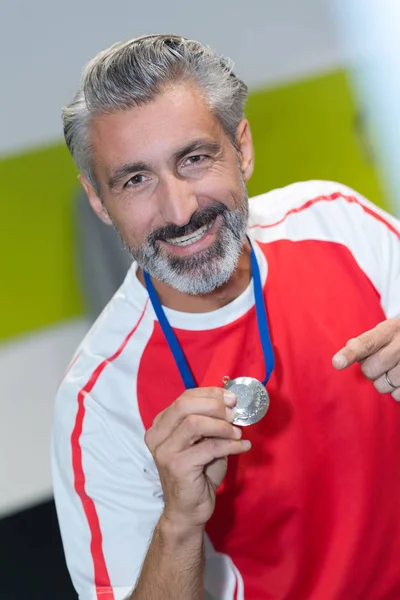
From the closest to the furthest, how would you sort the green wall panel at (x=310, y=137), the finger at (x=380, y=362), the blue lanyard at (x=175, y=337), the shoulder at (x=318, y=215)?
the finger at (x=380, y=362) < the blue lanyard at (x=175, y=337) < the shoulder at (x=318, y=215) < the green wall panel at (x=310, y=137)

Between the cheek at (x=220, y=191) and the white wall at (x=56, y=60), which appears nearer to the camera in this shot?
the cheek at (x=220, y=191)


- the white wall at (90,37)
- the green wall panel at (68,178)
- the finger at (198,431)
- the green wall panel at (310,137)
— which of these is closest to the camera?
the finger at (198,431)

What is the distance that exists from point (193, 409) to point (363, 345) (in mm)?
249

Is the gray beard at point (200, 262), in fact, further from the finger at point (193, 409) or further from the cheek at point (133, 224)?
the finger at point (193, 409)

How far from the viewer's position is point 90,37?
2357 millimetres

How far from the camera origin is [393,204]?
2.81 m

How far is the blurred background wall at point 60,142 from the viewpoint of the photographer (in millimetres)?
2326

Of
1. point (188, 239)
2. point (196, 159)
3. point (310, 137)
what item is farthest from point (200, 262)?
point (310, 137)

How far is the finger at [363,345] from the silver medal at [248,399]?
13 cm

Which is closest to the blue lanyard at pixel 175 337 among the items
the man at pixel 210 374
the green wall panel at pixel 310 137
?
the man at pixel 210 374

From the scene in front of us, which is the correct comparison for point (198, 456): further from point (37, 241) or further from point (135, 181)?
point (37, 241)

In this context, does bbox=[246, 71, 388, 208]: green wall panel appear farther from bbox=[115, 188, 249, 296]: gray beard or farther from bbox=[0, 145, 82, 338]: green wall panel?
bbox=[115, 188, 249, 296]: gray beard

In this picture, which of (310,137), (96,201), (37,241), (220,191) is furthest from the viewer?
(310,137)

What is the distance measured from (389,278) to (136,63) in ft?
1.72
